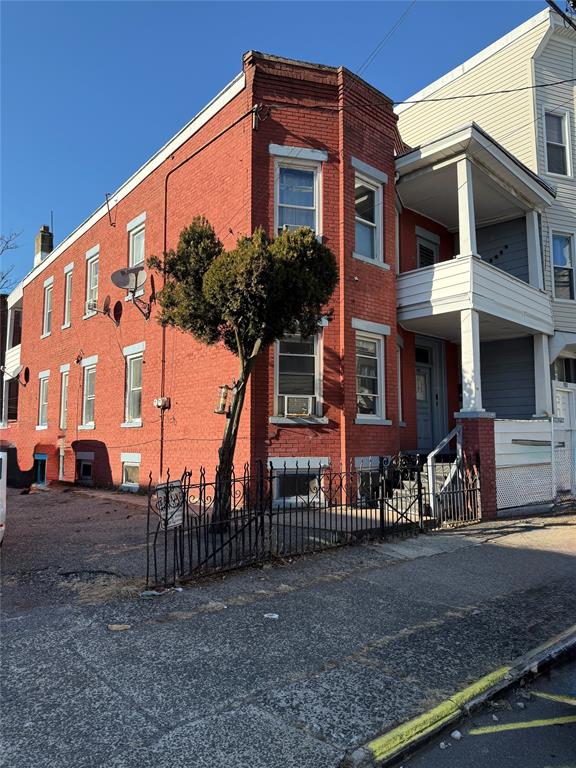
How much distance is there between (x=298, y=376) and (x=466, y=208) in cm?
520

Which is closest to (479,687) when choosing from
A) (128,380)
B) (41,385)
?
(128,380)

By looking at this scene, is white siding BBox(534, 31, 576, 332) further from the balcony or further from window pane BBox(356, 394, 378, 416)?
window pane BBox(356, 394, 378, 416)

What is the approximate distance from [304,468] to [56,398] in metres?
12.4

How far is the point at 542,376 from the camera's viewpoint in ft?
46.0

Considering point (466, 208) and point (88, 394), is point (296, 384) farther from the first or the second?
point (88, 394)

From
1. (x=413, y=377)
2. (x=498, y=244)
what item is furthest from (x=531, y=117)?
Answer: (x=413, y=377)

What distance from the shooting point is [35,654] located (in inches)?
160

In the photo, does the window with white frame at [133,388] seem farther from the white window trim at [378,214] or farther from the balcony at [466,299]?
the balcony at [466,299]

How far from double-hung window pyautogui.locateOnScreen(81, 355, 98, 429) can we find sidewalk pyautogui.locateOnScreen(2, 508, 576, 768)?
1214 cm

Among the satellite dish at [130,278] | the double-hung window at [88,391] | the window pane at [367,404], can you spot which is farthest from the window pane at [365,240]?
the double-hung window at [88,391]

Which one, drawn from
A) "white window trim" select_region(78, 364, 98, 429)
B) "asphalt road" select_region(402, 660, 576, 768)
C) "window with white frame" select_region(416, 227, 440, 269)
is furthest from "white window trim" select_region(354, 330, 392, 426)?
"white window trim" select_region(78, 364, 98, 429)

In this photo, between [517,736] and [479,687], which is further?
[479,687]

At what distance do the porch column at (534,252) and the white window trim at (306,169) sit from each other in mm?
6367

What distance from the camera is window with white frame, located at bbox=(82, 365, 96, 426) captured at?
56.1 ft
